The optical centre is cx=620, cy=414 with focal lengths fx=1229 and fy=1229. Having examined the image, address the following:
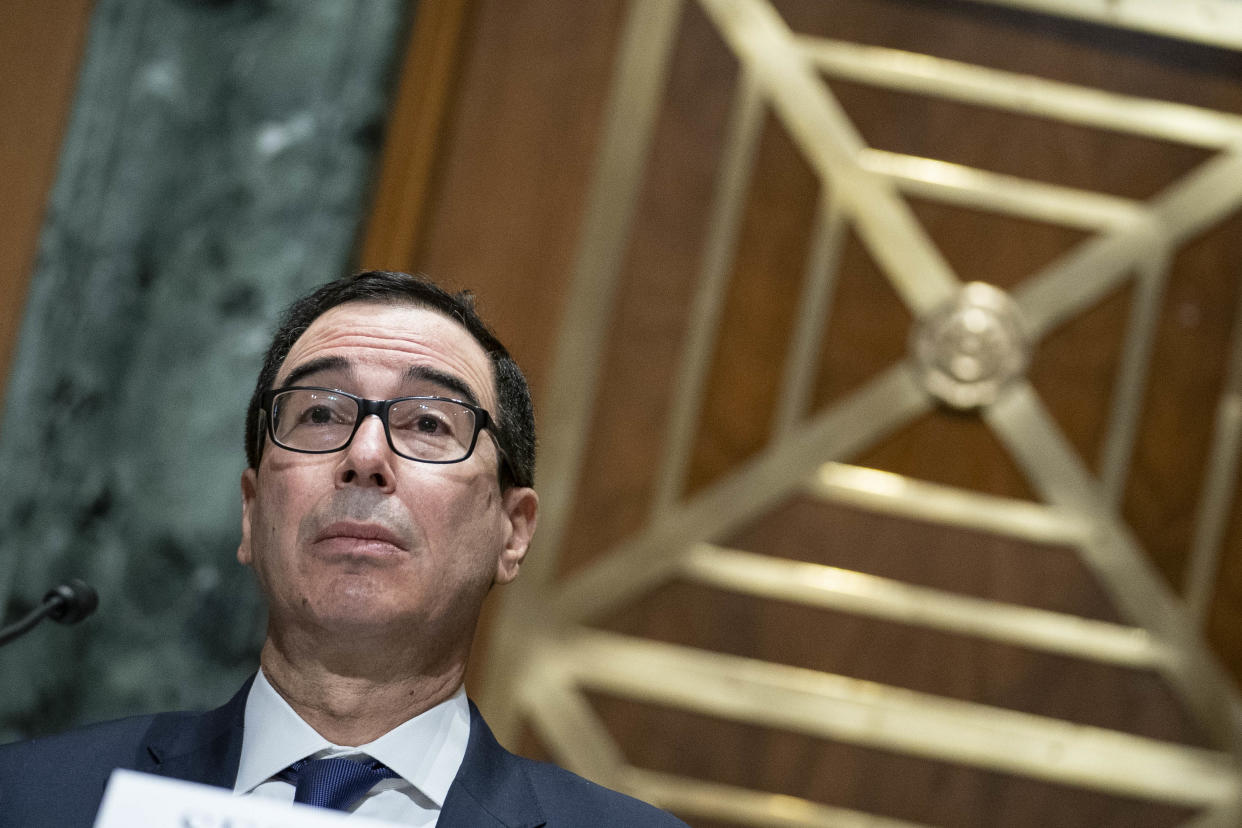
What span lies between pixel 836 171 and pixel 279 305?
3.43 feet

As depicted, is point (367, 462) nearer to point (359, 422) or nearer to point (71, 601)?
point (359, 422)

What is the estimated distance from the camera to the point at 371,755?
1.14 m

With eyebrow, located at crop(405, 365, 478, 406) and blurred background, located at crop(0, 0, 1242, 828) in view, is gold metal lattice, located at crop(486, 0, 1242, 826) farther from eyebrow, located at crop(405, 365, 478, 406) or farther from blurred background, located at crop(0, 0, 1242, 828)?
eyebrow, located at crop(405, 365, 478, 406)

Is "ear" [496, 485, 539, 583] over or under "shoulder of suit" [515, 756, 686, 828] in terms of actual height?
over

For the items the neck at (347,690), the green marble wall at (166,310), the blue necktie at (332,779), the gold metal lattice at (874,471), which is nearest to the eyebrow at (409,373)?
the neck at (347,690)

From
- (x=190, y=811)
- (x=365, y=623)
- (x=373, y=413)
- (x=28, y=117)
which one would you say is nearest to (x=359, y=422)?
(x=373, y=413)

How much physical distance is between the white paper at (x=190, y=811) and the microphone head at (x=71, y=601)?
0.35 m

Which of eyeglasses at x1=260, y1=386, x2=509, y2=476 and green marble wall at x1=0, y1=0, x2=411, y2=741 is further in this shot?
green marble wall at x1=0, y1=0, x2=411, y2=741

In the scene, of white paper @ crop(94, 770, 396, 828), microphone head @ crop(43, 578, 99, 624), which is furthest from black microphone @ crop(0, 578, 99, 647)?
white paper @ crop(94, 770, 396, 828)

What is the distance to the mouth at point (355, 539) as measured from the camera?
1.13m

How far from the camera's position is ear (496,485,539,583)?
131 centimetres

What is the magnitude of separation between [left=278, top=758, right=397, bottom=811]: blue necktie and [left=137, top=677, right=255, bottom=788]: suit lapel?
0.07 metres

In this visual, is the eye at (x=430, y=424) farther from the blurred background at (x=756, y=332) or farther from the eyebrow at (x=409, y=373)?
the blurred background at (x=756, y=332)

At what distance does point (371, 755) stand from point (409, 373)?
366 millimetres
